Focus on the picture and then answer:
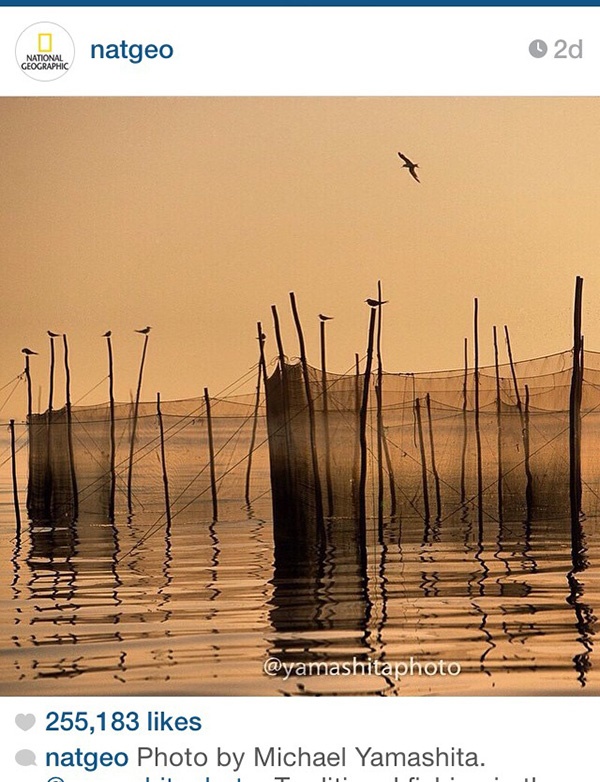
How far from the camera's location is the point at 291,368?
509 cm

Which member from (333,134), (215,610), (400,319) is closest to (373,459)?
(400,319)

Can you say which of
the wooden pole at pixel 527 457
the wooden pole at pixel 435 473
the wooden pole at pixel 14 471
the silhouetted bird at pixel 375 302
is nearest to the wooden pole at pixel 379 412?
the silhouetted bird at pixel 375 302

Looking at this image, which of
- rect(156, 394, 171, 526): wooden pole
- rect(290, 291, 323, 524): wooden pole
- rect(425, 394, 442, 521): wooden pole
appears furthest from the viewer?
rect(425, 394, 442, 521): wooden pole

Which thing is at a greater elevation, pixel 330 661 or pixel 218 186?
pixel 218 186

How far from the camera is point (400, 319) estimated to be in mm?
4668

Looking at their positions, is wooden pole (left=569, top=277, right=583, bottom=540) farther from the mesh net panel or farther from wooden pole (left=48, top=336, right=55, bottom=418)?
wooden pole (left=48, top=336, right=55, bottom=418)

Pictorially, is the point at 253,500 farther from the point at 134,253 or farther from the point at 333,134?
the point at 333,134

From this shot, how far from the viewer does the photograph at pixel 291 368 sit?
12.3ft

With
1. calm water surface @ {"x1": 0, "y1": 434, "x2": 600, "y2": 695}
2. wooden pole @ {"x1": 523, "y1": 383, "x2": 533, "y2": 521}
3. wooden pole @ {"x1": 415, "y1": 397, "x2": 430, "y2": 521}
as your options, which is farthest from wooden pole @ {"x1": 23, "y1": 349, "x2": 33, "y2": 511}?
wooden pole @ {"x1": 523, "y1": 383, "x2": 533, "y2": 521}
